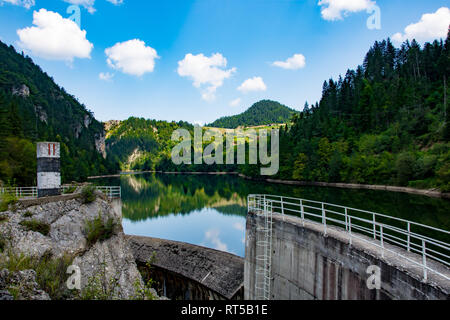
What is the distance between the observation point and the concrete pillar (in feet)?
50.3

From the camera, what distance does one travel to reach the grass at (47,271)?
7.15 metres

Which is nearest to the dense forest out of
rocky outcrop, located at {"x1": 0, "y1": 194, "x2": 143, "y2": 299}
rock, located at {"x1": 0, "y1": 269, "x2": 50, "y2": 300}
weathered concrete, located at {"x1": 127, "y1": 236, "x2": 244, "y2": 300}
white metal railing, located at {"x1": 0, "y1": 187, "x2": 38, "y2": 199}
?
weathered concrete, located at {"x1": 127, "y1": 236, "x2": 244, "y2": 300}

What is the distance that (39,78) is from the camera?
158000 millimetres

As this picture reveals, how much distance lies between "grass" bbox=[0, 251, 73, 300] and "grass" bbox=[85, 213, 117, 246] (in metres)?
1.65

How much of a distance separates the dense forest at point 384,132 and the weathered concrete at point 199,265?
4229cm

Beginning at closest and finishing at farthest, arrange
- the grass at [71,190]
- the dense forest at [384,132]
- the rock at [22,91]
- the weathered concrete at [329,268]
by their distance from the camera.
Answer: the weathered concrete at [329,268] < the grass at [71,190] < the dense forest at [384,132] < the rock at [22,91]

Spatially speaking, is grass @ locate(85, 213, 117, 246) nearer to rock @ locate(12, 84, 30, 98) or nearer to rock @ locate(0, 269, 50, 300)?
rock @ locate(0, 269, 50, 300)

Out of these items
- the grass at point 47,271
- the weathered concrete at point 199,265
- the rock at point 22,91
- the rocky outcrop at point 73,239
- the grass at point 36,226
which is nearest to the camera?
the grass at point 47,271

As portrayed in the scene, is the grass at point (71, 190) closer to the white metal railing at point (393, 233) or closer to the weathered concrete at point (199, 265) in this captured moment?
the weathered concrete at point (199, 265)

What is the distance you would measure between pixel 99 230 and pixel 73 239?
1.29 m

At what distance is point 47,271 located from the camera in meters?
7.84

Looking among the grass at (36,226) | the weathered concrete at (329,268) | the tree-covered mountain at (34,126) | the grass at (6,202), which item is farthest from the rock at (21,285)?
the tree-covered mountain at (34,126)
